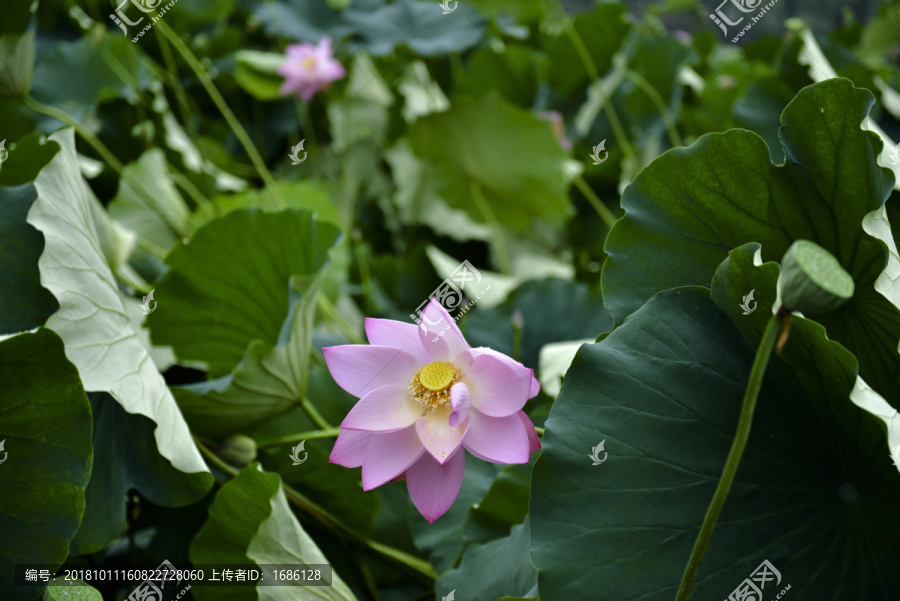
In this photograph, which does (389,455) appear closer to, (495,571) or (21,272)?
(495,571)

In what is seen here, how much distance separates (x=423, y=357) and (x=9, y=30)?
70 cm

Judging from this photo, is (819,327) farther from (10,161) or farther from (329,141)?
(329,141)

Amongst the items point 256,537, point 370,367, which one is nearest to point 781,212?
point 370,367

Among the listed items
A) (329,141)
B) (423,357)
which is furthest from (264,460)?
(329,141)

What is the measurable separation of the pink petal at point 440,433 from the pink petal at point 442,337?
31 millimetres

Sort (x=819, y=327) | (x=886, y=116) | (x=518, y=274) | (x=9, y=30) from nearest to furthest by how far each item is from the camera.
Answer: (x=819, y=327)
(x=9, y=30)
(x=886, y=116)
(x=518, y=274)

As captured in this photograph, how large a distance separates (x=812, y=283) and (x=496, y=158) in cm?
88

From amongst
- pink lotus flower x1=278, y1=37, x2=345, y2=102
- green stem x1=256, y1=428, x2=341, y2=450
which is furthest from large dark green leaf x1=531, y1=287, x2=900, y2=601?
pink lotus flower x1=278, y1=37, x2=345, y2=102

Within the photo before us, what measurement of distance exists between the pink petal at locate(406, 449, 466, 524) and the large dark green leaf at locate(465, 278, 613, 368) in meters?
0.42

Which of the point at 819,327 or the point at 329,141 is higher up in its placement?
the point at 819,327

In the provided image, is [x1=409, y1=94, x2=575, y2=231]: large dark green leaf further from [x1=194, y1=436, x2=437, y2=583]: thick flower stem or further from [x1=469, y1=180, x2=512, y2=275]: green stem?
[x1=194, y1=436, x2=437, y2=583]: thick flower stem

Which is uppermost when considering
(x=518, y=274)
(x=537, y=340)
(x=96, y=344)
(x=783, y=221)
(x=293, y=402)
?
(x=783, y=221)

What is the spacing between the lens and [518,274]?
1.13 metres

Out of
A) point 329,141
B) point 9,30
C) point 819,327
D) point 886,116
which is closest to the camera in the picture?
point 819,327
